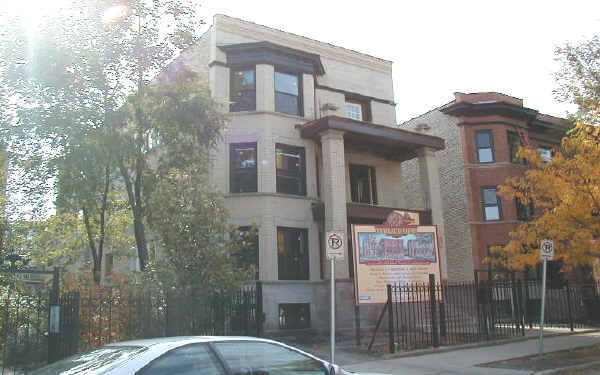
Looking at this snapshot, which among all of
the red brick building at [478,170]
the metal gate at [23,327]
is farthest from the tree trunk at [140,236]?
the red brick building at [478,170]

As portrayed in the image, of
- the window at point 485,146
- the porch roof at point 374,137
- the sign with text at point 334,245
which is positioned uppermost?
the window at point 485,146

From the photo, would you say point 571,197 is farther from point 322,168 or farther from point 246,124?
point 246,124

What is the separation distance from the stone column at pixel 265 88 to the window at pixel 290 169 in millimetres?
1473

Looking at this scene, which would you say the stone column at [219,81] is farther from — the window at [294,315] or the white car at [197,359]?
the white car at [197,359]

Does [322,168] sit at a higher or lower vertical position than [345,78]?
lower

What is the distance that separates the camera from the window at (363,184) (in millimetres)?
23234

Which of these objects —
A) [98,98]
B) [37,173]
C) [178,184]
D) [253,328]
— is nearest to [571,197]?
[253,328]

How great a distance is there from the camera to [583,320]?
835 inches

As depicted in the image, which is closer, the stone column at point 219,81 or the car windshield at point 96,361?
the car windshield at point 96,361

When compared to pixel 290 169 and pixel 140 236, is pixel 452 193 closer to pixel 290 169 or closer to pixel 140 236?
pixel 290 169

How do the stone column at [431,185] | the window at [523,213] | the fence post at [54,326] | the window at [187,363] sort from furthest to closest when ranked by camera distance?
the window at [523,213] → the stone column at [431,185] → the fence post at [54,326] → the window at [187,363]

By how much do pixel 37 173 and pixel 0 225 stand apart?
5.68ft

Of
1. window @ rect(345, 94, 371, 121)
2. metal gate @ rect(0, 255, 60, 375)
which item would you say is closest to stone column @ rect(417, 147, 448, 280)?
window @ rect(345, 94, 371, 121)

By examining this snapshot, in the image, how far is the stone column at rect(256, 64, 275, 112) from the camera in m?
20.8
